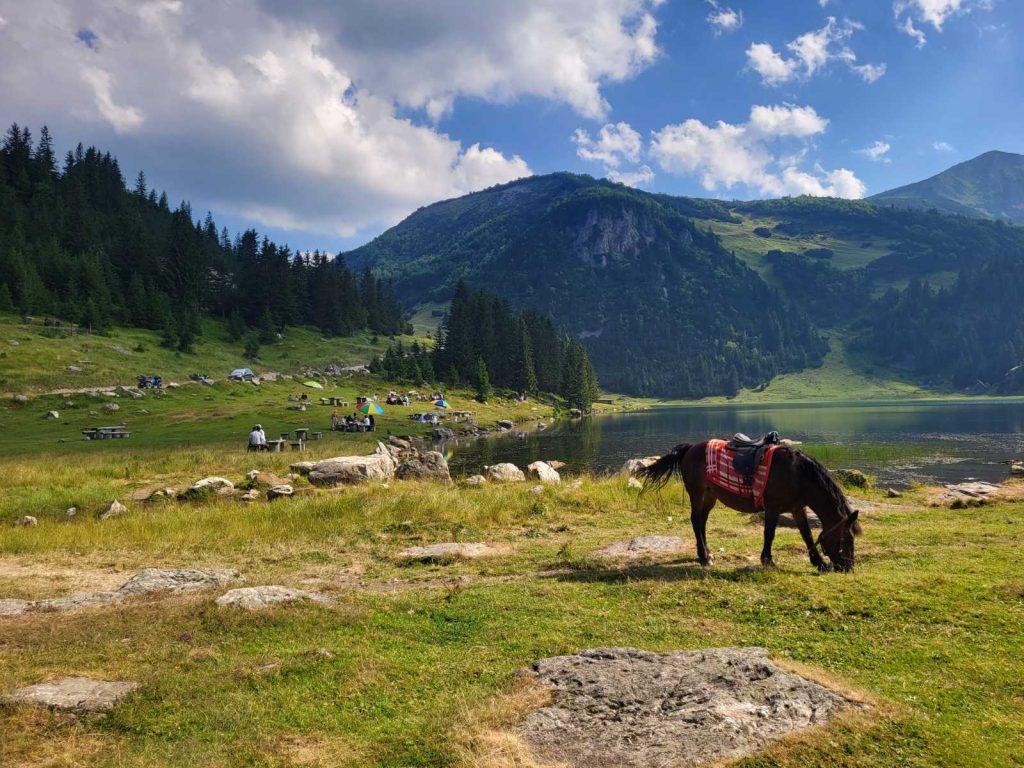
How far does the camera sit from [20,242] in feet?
299

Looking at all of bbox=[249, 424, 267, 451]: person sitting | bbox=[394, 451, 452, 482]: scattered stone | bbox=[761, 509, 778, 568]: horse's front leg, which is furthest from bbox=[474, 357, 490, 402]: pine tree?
bbox=[761, 509, 778, 568]: horse's front leg

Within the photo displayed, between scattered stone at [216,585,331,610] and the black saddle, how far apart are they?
9413 millimetres

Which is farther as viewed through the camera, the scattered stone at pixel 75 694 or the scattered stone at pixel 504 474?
the scattered stone at pixel 504 474

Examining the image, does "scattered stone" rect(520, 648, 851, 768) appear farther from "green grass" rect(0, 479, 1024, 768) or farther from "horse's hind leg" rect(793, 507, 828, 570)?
"horse's hind leg" rect(793, 507, 828, 570)

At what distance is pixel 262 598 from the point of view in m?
9.99

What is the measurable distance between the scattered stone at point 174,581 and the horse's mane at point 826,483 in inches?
517

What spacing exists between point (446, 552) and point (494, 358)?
350 feet

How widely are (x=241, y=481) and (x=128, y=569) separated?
12.4 m

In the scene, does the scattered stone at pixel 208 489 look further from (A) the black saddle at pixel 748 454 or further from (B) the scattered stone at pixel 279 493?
(A) the black saddle at pixel 748 454

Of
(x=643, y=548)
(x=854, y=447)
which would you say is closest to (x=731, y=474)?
(x=643, y=548)

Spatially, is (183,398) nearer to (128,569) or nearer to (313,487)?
(313,487)

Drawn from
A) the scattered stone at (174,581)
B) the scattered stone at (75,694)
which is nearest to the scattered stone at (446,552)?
the scattered stone at (174,581)

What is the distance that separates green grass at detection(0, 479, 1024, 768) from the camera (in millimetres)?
5477

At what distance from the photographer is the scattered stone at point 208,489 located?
2205 centimetres
